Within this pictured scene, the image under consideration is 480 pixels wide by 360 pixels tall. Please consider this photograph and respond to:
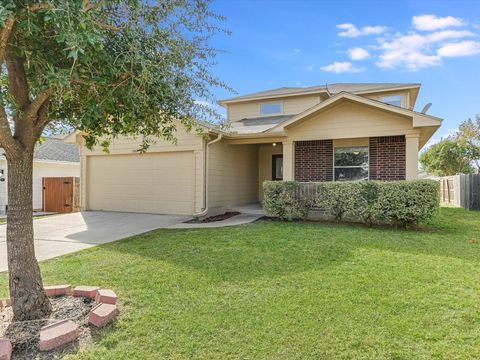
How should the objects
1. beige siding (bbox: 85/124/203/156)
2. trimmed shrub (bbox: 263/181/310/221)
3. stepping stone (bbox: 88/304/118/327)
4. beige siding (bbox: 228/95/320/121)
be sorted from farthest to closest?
beige siding (bbox: 228/95/320/121)
beige siding (bbox: 85/124/203/156)
trimmed shrub (bbox: 263/181/310/221)
stepping stone (bbox: 88/304/118/327)

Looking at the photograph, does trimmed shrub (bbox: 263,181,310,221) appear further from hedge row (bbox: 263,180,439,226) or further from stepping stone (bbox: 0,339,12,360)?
stepping stone (bbox: 0,339,12,360)

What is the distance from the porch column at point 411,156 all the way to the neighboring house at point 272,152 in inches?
1.1

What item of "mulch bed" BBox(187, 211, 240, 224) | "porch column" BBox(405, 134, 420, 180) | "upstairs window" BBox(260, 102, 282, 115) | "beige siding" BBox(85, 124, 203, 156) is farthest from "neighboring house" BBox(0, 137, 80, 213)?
"porch column" BBox(405, 134, 420, 180)

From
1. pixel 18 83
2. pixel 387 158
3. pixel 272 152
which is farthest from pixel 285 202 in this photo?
pixel 18 83

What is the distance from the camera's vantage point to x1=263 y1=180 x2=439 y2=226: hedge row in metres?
8.57

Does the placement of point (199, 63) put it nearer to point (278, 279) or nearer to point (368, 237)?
point (278, 279)

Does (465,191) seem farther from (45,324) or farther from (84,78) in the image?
(45,324)

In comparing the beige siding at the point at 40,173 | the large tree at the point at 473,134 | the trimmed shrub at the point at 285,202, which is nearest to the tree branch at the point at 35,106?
the trimmed shrub at the point at 285,202

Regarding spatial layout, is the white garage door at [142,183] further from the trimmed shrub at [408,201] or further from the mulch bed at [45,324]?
the mulch bed at [45,324]

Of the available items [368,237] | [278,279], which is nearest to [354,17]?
[368,237]

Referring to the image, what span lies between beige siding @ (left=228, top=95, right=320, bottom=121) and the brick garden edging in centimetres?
1282

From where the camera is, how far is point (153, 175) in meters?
12.6

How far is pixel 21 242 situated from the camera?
363 cm

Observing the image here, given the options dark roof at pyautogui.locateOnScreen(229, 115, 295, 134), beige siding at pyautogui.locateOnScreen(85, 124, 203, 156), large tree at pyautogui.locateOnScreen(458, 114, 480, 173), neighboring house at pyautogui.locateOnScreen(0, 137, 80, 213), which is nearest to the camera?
beige siding at pyautogui.locateOnScreen(85, 124, 203, 156)
